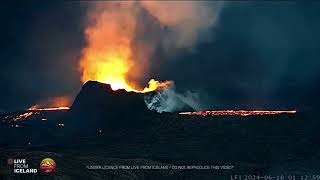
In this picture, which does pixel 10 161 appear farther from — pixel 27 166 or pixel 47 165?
pixel 47 165

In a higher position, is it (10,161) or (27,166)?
(10,161)

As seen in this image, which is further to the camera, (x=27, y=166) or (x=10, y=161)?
(x=10, y=161)

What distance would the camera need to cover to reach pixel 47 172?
508ft

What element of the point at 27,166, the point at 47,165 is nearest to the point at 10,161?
the point at 27,166

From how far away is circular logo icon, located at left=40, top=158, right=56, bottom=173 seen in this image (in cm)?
15688

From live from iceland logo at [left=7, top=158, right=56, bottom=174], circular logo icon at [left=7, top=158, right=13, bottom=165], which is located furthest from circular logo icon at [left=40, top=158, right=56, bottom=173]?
circular logo icon at [left=7, top=158, right=13, bottom=165]

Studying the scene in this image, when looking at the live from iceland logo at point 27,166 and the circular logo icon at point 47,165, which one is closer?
the live from iceland logo at point 27,166

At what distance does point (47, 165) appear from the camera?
161 m

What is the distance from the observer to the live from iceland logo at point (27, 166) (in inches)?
6000

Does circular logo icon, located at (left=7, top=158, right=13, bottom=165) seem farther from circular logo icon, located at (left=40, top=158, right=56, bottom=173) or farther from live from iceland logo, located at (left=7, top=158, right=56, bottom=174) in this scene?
circular logo icon, located at (left=40, top=158, right=56, bottom=173)

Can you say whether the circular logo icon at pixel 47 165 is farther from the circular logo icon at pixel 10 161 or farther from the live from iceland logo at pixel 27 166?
the circular logo icon at pixel 10 161

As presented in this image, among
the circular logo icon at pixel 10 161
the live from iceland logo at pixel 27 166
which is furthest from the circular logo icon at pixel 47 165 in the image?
the circular logo icon at pixel 10 161

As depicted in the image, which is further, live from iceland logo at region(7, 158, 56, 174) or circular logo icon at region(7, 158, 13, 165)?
circular logo icon at region(7, 158, 13, 165)

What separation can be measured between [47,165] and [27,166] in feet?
22.2
